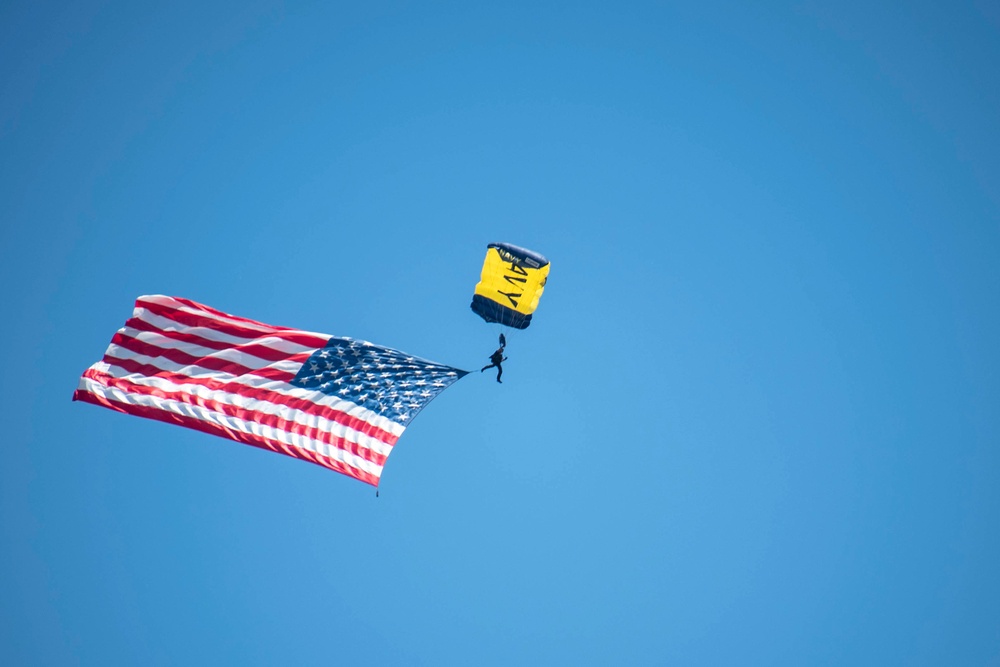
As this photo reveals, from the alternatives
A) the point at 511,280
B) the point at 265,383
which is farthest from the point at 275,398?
the point at 511,280

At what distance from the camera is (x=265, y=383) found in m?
20.4

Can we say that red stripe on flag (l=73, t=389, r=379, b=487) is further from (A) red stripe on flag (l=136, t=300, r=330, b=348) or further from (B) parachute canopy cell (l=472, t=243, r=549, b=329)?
(B) parachute canopy cell (l=472, t=243, r=549, b=329)

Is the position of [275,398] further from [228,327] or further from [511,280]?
[511,280]

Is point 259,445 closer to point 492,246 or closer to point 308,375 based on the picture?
point 308,375

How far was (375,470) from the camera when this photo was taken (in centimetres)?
1966

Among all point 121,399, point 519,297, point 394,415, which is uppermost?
point 519,297

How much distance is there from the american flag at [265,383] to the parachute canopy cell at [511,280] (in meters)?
4.75

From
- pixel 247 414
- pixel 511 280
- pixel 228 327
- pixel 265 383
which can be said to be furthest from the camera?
pixel 511 280

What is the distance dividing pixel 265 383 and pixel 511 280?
22.8 feet

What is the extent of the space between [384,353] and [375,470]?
2.40 m

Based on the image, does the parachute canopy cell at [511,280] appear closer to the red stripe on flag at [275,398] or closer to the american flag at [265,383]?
the american flag at [265,383]

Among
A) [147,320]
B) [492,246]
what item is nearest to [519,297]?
[492,246]

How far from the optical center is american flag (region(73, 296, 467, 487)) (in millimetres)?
19938

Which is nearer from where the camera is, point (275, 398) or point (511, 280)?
point (275, 398)
